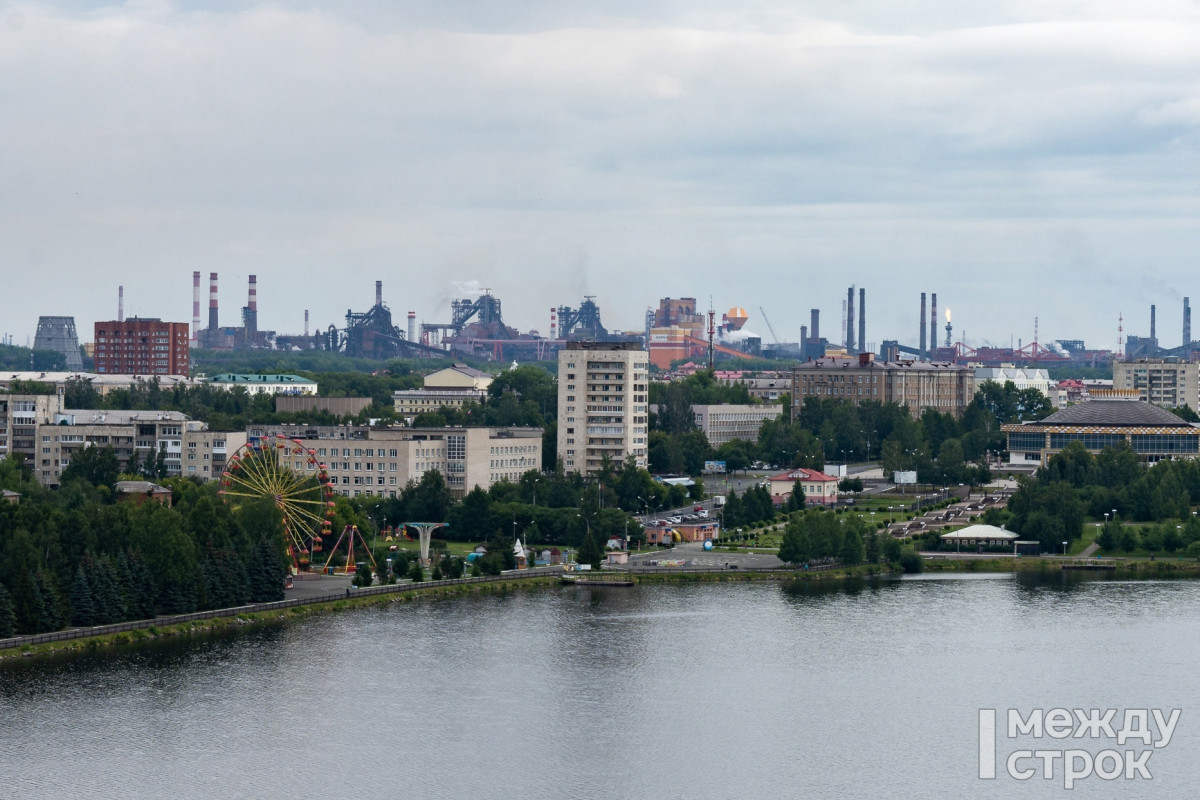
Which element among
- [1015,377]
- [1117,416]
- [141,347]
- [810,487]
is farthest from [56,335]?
[810,487]

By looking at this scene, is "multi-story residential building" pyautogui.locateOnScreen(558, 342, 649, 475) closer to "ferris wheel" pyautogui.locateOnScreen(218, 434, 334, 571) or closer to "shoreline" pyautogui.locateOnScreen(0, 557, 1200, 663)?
"shoreline" pyautogui.locateOnScreen(0, 557, 1200, 663)

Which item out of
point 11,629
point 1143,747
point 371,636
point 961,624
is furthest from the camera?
point 961,624

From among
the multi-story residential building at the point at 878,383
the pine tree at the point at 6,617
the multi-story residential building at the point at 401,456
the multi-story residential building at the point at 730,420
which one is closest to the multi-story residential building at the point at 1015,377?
the multi-story residential building at the point at 878,383

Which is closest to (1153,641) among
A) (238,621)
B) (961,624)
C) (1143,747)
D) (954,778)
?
(961,624)

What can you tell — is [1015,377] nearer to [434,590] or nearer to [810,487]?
[810,487]

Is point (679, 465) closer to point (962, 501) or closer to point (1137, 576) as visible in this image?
point (962, 501)

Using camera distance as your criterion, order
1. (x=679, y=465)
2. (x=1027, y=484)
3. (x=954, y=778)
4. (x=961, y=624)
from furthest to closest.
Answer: (x=679, y=465) < (x=1027, y=484) < (x=961, y=624) < (x=954, y=778)

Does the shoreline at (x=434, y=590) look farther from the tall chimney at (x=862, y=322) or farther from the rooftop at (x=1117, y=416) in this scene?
the tall chimney at (x=862, y=322)

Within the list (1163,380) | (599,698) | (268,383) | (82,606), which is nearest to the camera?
(599,698)
